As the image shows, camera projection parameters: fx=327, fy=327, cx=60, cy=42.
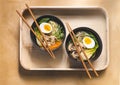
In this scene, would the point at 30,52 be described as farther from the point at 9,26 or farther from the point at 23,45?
the point at 9,26

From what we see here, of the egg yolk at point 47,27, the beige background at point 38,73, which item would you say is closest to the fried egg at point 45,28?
the egg yolk at point 47,27

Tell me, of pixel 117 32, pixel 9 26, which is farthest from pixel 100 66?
pixel 9 26

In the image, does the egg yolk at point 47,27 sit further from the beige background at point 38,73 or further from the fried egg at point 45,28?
the beige background at point 38,73

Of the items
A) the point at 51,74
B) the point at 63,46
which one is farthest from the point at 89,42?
the point at 51,74

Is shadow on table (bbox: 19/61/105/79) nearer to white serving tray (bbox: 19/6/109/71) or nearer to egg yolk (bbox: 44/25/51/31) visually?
white serving tray (bbox: 19/6/109/71)

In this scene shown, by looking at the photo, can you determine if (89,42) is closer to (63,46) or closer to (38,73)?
(63,46)
